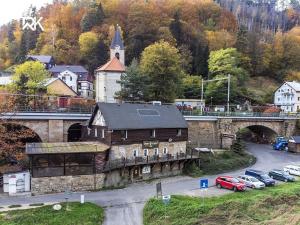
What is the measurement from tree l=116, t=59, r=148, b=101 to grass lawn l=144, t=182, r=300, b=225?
25001 millimetres

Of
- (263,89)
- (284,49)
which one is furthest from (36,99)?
(284,49)

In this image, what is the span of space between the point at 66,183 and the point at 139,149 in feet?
31.9

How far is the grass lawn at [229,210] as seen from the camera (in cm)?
2723

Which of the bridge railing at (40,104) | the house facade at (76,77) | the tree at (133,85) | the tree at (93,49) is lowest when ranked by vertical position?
the bridge railing at (40,104)

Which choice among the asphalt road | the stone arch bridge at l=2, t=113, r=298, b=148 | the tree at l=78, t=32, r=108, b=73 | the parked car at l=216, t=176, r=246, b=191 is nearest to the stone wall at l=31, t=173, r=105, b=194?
the asphalt road

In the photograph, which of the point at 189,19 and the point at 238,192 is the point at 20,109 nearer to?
the point at 238,192

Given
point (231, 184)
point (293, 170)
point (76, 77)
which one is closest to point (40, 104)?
point (231, 184)

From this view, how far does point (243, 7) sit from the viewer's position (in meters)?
163

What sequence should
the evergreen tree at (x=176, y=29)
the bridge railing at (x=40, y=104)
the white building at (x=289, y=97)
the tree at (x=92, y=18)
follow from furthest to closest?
the evergreen tree at (x=176, y=29) → the tree at (x=92, y=18) → the white building at (x=289, y=97) → the bridge railing at (x=40, y=104)

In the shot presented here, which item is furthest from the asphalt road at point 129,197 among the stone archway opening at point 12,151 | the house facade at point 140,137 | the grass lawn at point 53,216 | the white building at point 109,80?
the white building at point 109,80

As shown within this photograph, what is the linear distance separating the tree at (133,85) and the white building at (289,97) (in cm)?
4166

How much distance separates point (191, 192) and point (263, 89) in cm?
6992

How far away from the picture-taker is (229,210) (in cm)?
2883

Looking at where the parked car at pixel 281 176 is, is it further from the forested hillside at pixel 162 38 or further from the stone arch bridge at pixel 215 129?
the forested hillside at pixel 162 38
